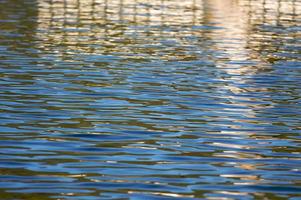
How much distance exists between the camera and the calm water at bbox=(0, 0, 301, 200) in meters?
12.8

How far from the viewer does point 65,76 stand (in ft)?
78.8

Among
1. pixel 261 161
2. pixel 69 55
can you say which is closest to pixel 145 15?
pixel 69 55

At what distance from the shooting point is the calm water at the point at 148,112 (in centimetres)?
1281

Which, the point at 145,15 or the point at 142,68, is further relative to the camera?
the point at 145,15

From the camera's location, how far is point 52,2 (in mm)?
56812

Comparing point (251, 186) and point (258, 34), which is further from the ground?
point (251, 186)

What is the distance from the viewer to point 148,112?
62.1 ft

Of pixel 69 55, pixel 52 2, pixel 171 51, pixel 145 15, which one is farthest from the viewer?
pixel 52 2

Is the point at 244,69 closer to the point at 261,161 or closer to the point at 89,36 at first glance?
the point at 89,36

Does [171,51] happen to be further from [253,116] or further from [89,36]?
[253,116]

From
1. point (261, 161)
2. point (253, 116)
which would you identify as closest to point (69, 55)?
point (253, 116)

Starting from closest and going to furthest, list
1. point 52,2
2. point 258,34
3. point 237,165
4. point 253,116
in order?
point 237,165 → point 253,116 → point 258,34 → point 52,2

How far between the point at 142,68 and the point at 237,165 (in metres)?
12.6

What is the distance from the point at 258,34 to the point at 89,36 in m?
7.06
